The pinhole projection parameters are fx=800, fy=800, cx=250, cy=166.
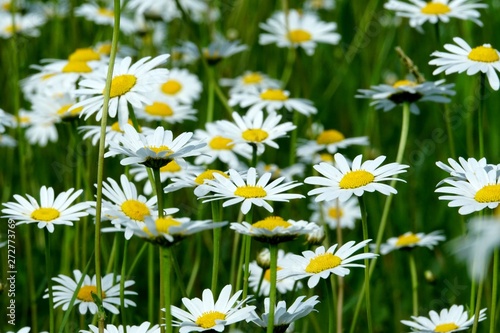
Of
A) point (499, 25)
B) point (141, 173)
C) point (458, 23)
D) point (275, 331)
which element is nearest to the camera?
point (275, 331)

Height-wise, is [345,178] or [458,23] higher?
[458,23]

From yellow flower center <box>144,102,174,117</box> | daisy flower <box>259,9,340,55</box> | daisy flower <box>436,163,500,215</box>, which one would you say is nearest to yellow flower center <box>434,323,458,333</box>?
daisy flower <box>436,163,500,215</box>

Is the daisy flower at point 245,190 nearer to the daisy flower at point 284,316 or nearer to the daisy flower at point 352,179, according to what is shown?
the daisy flower at point 352,179

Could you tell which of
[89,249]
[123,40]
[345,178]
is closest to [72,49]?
[123,40]

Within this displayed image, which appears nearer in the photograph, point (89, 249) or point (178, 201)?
point (89, 249)

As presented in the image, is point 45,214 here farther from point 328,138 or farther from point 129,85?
point 328,138

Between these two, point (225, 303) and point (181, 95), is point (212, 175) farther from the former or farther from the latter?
point (181, 95)
